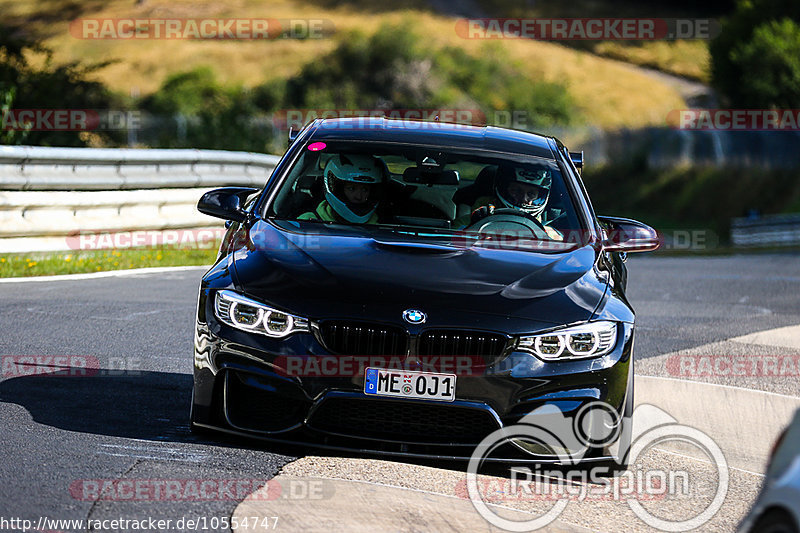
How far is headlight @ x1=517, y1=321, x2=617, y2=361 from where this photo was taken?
531 centimetres

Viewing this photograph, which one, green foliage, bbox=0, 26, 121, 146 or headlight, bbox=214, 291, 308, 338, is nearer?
headlight, bbox=214, 291, 308, 338

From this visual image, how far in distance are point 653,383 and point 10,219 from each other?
22.2 feet

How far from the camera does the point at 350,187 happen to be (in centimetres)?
682

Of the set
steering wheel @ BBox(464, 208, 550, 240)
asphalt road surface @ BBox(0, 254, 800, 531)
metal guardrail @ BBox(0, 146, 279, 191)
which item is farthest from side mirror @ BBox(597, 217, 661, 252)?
metal guardrail @ BBox(0, 146, 279, 191)

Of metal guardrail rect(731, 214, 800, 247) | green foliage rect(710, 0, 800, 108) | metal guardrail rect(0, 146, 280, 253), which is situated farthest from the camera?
green foliage rect(710, 0, 800, 108)

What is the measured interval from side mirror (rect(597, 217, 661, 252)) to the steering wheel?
345mm

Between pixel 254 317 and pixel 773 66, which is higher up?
pixel 254 317

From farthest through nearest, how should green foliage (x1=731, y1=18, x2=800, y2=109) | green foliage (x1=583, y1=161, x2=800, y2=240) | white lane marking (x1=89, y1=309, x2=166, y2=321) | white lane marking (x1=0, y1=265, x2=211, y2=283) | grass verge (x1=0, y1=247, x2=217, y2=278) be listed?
green foliage (x1=731, y1=18, x2=800, y2=109) < green foliage (x1=583, y1=161, x2=800, y2=240) < grass verge (x1=0, y1=247, x2=217, y2=278) < white lane marking (x1=0, y1=265, x2=211, y2=283) < white lane marking (x1=89, y1=309, x2=166, y2=321)

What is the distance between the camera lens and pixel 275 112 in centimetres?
6681

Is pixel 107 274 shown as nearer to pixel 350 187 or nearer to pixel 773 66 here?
pixel 350 187

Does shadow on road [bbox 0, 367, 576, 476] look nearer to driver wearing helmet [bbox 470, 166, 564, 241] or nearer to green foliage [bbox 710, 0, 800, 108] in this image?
driver wearing helmet [bbox 470, 166, 564, 241]

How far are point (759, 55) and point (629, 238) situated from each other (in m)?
55.7

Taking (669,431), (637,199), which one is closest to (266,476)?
(669,431)

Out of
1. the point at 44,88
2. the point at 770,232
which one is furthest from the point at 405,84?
the point at 44,88
